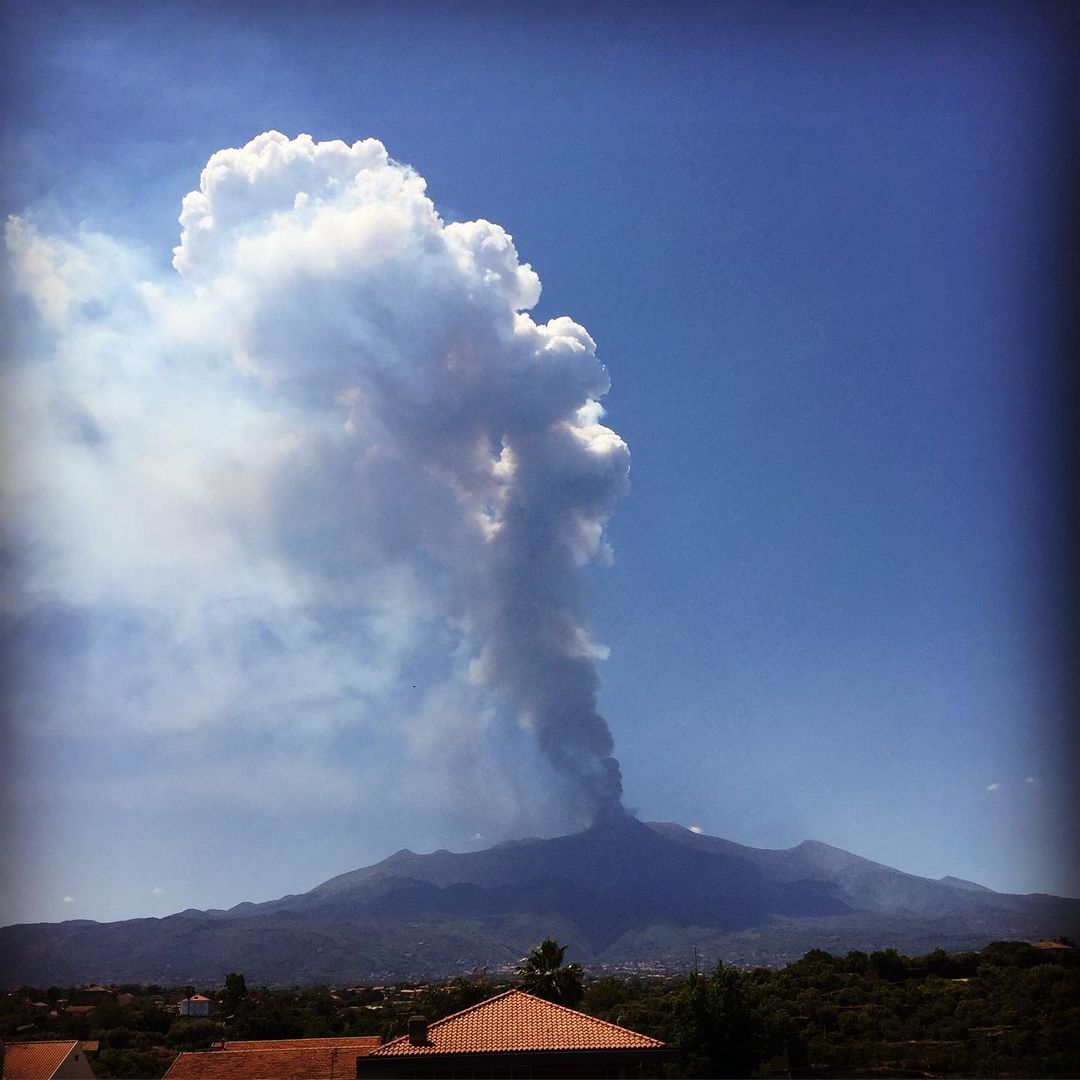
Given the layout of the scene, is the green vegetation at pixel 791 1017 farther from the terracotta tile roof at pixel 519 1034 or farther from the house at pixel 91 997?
the terracotta tile roof at pixel 519 1034

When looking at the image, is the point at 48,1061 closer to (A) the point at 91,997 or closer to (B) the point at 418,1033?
(B) the point at 418,1033

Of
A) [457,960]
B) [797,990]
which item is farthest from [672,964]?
[797,990]

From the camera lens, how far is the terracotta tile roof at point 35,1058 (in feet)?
31.5

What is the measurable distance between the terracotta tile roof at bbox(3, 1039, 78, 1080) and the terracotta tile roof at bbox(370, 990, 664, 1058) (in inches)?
141

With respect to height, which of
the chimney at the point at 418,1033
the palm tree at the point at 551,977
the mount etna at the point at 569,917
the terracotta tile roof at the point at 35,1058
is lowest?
the mount etna at the point at 569,917

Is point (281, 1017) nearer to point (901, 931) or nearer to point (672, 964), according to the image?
point (672, 964)

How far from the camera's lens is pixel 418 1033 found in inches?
333

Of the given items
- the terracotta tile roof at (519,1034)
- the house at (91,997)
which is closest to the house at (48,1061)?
the terracotta tile roof at (519,1034)

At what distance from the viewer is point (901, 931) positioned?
50.8 meters

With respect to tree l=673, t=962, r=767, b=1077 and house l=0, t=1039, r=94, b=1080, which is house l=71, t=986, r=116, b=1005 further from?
tree l=673, t=962, r=767, b=1077

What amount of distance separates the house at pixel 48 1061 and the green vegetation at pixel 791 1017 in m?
0.27

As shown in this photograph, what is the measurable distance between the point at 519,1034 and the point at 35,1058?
518cm

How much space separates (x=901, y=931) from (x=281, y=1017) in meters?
40.2

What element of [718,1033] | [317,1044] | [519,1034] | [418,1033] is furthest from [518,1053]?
[317,1044]
